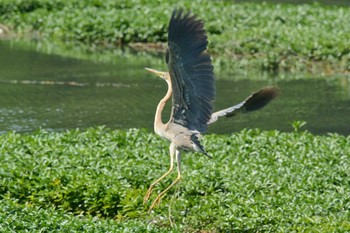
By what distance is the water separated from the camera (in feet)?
43.5

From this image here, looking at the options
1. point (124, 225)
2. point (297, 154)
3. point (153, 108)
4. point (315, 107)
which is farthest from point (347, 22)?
point (124, 225)

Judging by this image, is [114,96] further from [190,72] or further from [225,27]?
[190,72]

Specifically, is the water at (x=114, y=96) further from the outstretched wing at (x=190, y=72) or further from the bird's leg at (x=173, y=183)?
the outstretched wing at (x=190, y=72)

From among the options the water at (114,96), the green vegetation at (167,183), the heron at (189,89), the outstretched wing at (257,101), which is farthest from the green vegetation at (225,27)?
the heron at (189,89)

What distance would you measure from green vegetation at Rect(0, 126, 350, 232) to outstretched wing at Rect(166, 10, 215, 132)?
2.61 feet

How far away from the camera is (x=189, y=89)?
779 centimetres

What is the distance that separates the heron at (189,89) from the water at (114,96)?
4.23m

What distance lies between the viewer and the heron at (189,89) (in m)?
7.40

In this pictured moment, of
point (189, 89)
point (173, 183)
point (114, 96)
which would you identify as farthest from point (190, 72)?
point (114, 96)

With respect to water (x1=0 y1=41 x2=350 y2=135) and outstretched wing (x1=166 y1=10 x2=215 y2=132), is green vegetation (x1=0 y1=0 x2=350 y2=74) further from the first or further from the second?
outstretched wing (x1=166 y1=10 x2=215 y2=132)

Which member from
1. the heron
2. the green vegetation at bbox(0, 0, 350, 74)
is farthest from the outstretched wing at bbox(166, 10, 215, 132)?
the green vegetation at bbox(0, 0, 350, 74)

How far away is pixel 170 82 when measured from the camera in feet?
26.6

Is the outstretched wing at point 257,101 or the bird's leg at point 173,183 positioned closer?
the bird's leg at point 173,183

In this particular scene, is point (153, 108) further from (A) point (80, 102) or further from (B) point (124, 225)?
(B) point (124, 225)
